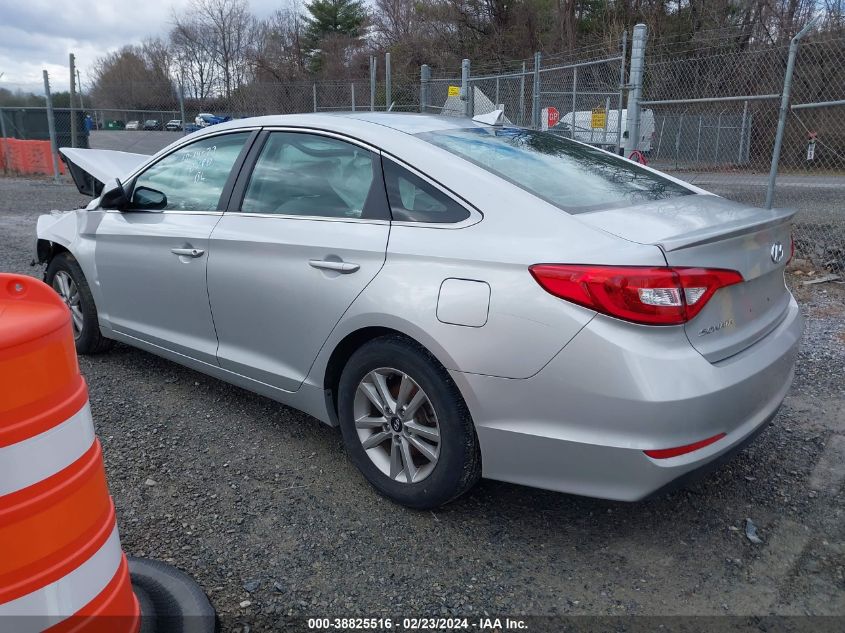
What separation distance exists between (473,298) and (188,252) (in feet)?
5.99

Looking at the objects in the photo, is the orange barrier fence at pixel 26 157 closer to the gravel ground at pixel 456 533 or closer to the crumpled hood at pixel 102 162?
the crumpled hood at pixel 102 162

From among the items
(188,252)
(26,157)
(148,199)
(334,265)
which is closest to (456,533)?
(334,265)

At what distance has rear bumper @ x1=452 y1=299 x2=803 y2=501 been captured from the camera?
2250 mm

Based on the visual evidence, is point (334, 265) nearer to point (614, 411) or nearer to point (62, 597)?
point (614, 411)

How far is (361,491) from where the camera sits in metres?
3.09

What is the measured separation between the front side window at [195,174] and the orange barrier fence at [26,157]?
675 inches

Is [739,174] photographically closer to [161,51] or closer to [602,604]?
[602,604]

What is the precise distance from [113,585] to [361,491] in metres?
1.33

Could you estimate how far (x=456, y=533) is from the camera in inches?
109

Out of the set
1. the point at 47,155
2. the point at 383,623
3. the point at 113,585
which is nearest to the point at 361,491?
the point at 383,623

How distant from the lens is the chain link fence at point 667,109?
9156 mm

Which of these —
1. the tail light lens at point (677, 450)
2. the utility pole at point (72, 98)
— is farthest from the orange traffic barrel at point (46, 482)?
the utility pole at point (72, 98)

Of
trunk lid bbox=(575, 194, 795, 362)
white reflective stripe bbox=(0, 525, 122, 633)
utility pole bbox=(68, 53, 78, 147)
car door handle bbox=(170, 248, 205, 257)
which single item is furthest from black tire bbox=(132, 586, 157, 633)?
utility pole bbox=(68, 53, 78, 147)

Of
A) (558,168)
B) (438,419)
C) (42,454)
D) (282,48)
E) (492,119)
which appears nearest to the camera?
(42,454)
